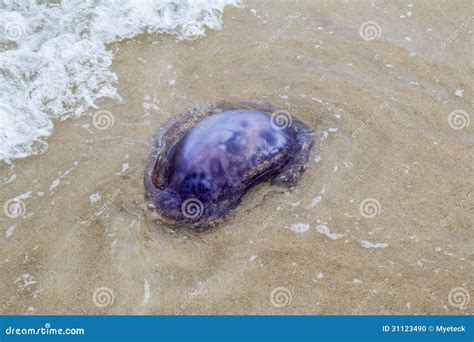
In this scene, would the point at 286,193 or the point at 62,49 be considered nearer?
the point at 286,193

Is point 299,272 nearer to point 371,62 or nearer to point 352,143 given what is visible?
point 352,143

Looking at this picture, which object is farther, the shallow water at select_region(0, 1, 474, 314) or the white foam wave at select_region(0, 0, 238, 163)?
the white foam wave at select_region(0, 0, 238, 163)

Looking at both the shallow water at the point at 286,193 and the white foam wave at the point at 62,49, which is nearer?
the shallow water at the point at 286,193
